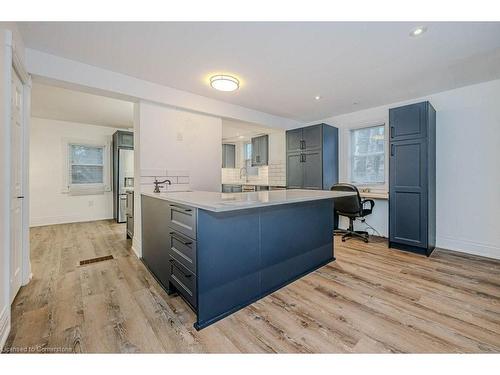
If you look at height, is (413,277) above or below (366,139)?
below

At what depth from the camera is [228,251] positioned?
1721mm

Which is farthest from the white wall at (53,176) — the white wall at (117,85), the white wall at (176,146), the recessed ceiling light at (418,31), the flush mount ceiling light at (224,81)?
the recessed ceiling light at (418,31)

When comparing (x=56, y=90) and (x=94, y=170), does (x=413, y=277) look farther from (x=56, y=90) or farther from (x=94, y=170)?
(x=94, y=170)

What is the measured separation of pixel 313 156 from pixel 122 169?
14.4ft

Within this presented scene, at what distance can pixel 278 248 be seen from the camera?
2.11 metres

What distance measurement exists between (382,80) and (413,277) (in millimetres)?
2403

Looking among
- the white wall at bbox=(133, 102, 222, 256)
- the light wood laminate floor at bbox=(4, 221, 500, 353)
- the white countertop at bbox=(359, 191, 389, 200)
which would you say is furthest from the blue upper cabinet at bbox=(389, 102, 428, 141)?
the white wall at bbox=(133, 102, 222, 256)

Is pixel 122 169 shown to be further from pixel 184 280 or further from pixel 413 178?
pixel 413 178

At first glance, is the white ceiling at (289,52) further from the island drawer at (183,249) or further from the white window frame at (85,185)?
the white window frame at (85,185)

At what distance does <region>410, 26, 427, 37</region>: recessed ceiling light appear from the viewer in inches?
72.8

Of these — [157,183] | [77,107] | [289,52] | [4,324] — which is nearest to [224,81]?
[289,52]

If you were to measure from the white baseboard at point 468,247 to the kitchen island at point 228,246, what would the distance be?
2.22m
